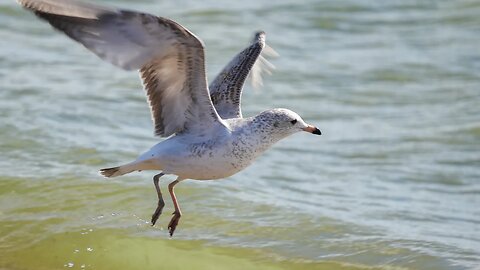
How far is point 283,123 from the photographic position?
7.21 meters

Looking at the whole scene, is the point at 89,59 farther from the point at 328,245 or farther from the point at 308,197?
the point at 328,245

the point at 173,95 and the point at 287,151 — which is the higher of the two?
the point at 173,95

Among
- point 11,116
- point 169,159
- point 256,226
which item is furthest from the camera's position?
point 11,116

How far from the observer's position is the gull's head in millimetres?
7145

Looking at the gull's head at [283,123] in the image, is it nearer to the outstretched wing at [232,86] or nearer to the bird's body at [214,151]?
the bird's body at [214,151]

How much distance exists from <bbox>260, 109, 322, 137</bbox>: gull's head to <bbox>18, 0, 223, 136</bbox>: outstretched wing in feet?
1.06

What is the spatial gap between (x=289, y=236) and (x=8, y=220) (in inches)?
82.5

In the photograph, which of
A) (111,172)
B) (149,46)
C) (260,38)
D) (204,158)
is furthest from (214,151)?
(260,38)

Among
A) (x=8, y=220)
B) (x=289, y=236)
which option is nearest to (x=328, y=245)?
(x=289, y=236)

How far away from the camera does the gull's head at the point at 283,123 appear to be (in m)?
7.14

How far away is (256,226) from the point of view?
842 centimetres

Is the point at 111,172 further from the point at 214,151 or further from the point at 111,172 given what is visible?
the point at 214,151

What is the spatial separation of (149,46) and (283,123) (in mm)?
1167

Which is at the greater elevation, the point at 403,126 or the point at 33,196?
the point at 403,126
